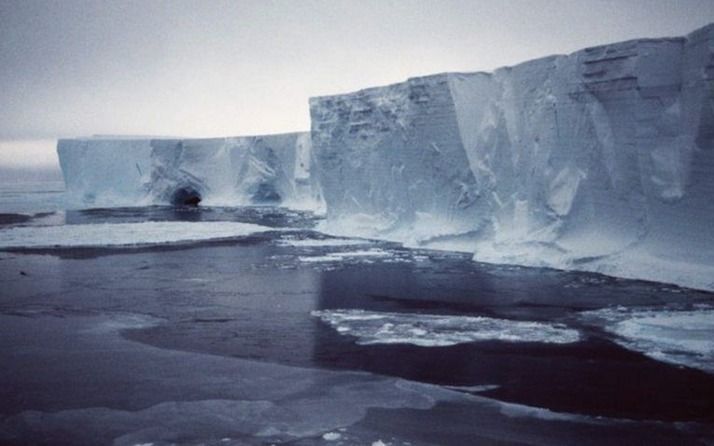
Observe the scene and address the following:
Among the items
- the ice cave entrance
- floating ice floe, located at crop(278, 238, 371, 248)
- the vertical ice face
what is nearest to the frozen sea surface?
the vertical ice face

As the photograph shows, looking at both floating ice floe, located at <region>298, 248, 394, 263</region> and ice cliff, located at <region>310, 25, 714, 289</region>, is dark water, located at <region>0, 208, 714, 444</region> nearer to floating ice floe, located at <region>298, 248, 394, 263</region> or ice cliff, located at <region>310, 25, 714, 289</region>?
floating ice floe, located at <region>298, 248, 394, 263</region>

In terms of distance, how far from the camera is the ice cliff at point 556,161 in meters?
8.84

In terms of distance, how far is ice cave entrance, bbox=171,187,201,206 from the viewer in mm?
31031

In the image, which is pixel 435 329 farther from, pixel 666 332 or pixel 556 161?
pixel 556 161

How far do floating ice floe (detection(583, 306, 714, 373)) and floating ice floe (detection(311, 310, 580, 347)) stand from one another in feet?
1.67

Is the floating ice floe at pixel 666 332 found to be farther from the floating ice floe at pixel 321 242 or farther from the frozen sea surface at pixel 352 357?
the floating ice floe at pixel 321 242

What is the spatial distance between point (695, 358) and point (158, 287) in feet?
22.0

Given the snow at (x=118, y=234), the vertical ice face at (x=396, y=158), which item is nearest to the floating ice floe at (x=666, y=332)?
the vertical ice face at (x=396, y=158)

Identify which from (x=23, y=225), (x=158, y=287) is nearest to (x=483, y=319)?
(x=158, y=287)

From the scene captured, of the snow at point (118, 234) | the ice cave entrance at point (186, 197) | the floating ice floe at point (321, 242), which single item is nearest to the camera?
the floating ice floe at point (321, 242)

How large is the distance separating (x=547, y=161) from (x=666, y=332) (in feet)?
18.1

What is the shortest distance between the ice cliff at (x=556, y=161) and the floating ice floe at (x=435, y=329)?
10.5 ft

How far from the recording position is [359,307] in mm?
7750

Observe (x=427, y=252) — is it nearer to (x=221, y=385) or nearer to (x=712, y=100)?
(x=712, y=100)
